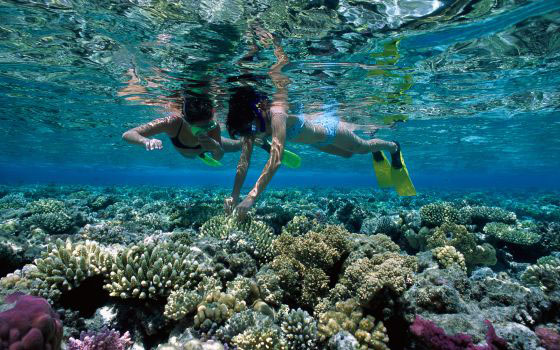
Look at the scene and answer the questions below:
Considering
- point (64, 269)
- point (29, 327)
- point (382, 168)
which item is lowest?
point (64, 269)

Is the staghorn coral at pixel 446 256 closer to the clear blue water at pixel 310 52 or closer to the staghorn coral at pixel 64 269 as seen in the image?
the clear blue water at pixel 310 52

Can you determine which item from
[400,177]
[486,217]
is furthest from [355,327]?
[400,177]

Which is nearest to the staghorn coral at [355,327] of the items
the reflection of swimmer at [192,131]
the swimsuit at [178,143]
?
the reflection of swimmer at [192,131]

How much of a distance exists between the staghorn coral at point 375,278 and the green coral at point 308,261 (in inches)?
17.7

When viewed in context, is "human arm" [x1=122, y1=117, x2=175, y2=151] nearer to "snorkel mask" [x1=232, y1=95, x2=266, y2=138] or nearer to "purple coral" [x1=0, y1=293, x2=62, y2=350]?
"snorkel mask" [x1=232, y1=95, x2=266, y2=138]

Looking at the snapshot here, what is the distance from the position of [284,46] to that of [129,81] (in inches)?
345

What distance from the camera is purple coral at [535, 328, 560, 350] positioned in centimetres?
317

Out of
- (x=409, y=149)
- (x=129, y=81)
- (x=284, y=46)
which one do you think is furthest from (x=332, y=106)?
(x=409, y=149)

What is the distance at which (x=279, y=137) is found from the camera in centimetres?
715

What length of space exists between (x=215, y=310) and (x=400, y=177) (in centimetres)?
992

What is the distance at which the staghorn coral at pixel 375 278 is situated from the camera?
3.81 meters

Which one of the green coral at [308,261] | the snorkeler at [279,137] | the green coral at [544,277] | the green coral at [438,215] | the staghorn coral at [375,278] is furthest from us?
the green coral at [438,215]

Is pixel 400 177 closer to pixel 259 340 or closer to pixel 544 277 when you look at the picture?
pixel 544 277

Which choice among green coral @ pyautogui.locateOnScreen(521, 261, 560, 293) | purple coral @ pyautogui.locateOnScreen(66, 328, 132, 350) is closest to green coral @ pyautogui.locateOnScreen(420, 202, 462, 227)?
green coral @ pyautogui.locateOnScreen(521, 261, 560, 293)
